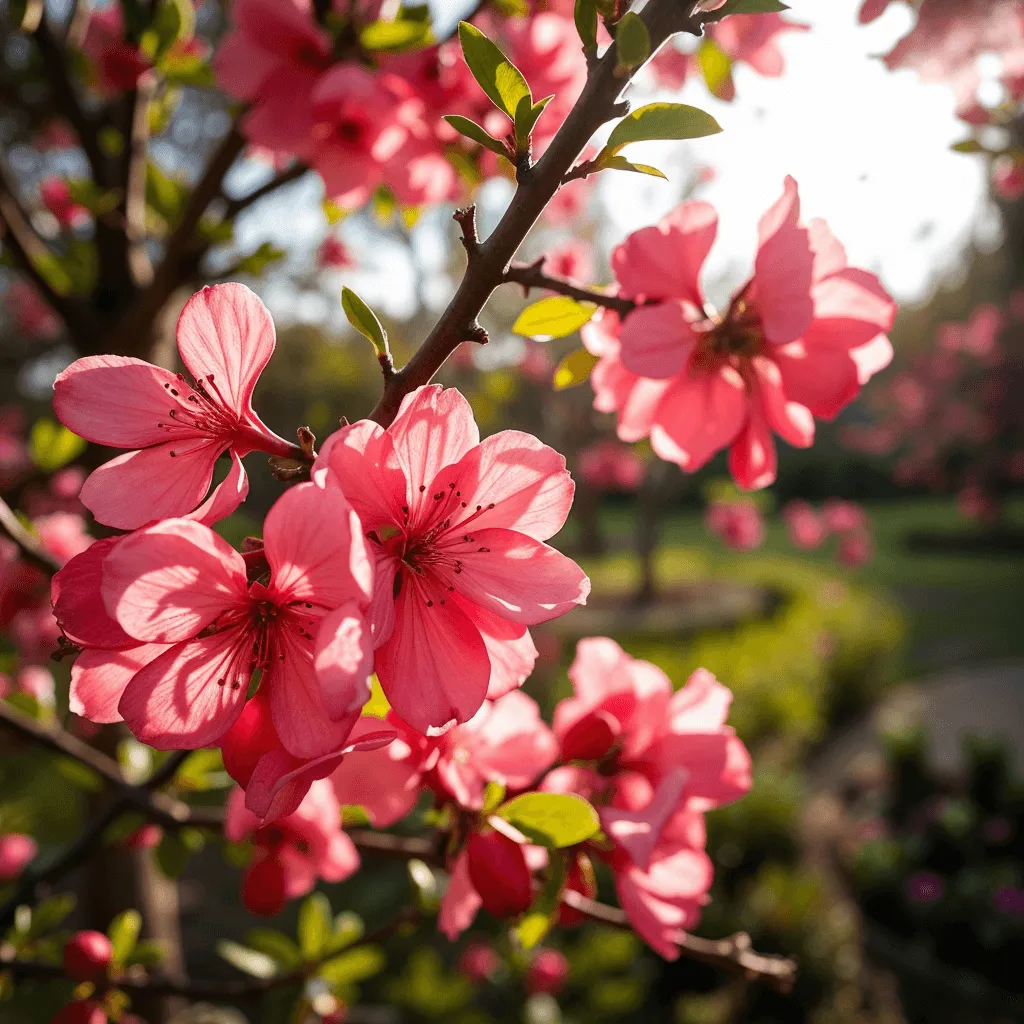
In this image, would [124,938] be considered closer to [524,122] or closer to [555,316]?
[555,316]

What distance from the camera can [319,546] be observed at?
0.56 metres

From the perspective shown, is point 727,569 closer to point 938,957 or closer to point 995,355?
point 995,355

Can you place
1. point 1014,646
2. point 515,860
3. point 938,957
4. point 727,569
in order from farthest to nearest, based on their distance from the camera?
point 727,569, point 1014,646, point 938,957, point 515,860

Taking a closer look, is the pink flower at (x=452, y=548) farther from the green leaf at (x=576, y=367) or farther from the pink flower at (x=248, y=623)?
the green leaf at (x=576, y=367)

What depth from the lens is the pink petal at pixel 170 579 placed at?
552 mm

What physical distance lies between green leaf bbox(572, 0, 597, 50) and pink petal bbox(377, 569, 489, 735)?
51cm

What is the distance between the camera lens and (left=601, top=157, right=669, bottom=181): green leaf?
758 millimetres

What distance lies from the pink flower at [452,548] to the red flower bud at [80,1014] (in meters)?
Result: 0.81

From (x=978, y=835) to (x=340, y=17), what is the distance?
204 inches

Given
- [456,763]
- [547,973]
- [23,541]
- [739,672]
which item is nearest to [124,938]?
[23,541]

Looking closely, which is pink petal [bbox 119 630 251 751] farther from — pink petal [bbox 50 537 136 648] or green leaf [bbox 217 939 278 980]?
green leaf [bbox 217 939 278 980]

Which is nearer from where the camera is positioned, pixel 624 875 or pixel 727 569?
pixel 624 875

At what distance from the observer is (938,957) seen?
4117mm

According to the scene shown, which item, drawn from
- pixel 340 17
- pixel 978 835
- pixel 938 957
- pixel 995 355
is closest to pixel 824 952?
pixel 938 957
